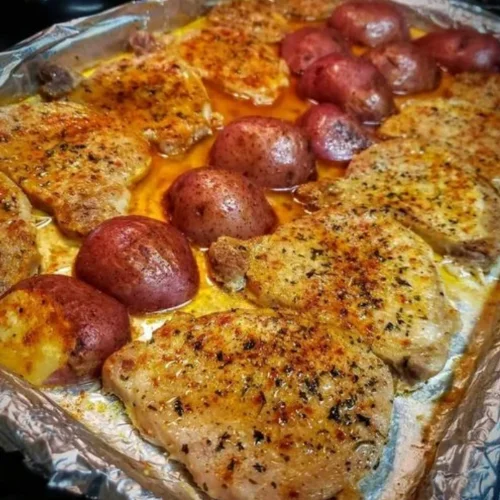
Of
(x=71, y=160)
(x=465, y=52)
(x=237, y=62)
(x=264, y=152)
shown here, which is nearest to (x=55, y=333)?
(x=71, y=160)


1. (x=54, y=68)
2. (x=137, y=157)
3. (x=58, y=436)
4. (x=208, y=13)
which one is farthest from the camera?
A: (x=208, y=13)

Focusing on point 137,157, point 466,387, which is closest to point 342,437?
point 466,387

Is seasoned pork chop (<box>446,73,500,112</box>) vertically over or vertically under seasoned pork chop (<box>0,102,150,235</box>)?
under

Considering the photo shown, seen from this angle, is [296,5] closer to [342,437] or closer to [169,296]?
[169,296]

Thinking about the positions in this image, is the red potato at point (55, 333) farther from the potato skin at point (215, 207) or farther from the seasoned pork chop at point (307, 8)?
the seasoned pork chop at point (307, 8)

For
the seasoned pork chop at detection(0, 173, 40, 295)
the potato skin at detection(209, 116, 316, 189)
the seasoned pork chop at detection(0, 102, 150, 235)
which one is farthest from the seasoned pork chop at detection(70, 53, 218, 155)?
the seasoned pork chop at detection(0, 173, 40, 295)

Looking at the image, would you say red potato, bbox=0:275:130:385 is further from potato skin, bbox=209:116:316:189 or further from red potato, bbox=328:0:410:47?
red potato, bbox=328:0:410:47
